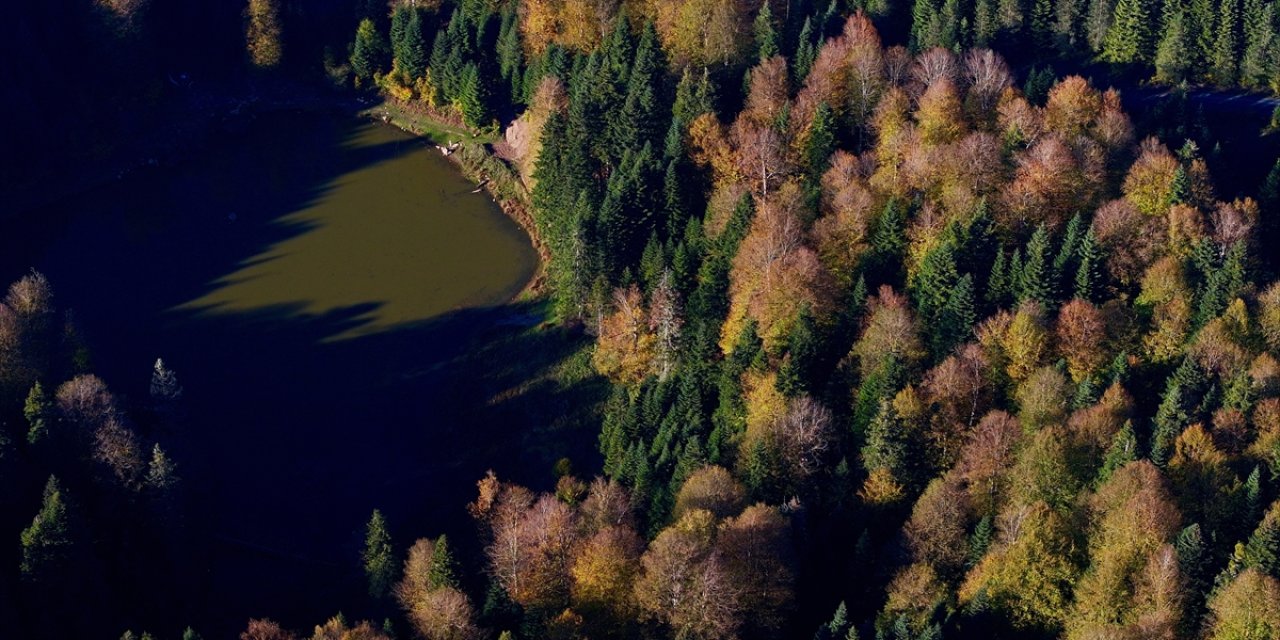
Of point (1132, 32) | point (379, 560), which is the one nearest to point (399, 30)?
point (1132, 32)

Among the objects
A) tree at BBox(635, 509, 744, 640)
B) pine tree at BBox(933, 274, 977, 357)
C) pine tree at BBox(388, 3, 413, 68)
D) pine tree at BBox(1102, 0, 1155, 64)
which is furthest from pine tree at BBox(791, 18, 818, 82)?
tree at BBox(635, 509, 744, 640)

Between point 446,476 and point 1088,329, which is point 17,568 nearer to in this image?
point 446,476

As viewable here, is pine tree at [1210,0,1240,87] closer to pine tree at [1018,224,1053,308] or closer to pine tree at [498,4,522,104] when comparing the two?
pine tree at [1018,224,1053,308]

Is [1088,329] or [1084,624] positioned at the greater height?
[1088,329]

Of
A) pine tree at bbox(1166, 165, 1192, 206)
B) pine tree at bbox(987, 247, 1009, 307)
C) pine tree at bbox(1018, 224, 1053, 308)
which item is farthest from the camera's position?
pine tree at bbox(1166, 165, 1192, 206)

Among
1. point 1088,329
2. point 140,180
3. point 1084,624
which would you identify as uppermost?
point 140,180

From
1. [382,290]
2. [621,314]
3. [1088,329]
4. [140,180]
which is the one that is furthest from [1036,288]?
[140,180]

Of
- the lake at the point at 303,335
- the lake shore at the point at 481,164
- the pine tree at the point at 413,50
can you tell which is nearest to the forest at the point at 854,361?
the lake shore at the point at 481,164
